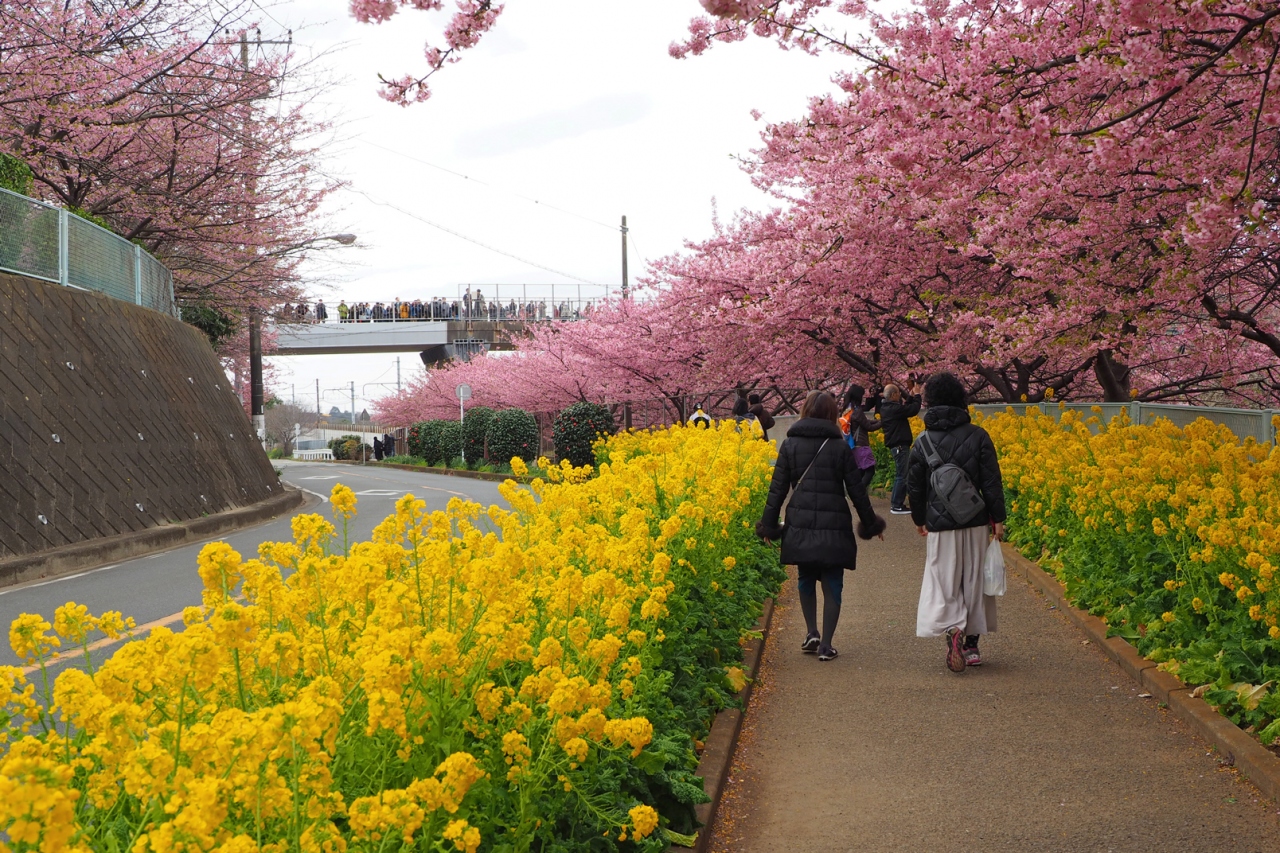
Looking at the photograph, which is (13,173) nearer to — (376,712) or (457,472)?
(376,712)

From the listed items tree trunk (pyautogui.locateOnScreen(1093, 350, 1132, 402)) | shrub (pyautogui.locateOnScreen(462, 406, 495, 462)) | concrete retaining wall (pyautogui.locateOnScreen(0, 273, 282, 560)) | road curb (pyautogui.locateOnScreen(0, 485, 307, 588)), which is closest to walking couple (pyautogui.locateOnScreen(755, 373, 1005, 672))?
road curb (pyautogui.locateOnScreen(0, 485, 307, 588))

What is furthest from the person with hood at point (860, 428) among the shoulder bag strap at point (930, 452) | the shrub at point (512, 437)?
the shrub at point (512, 437)

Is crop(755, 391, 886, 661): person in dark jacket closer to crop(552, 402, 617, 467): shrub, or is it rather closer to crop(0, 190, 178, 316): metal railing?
crop(0, 190, 178, 316): metal railing

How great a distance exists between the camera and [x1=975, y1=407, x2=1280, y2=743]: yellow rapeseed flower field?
5.71 m

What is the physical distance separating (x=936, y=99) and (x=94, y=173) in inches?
641

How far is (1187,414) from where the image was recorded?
1121 centimetres

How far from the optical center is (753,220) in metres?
26.4

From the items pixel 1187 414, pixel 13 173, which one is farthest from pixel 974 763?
pixel 13 173

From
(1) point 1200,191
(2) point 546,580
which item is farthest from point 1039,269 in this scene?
(2) point 546,580

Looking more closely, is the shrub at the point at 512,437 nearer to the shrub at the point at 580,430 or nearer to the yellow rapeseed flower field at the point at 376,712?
the shrub at the point at 580,430

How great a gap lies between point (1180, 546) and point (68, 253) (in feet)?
47.4

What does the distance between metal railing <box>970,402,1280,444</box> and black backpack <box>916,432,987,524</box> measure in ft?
10.3

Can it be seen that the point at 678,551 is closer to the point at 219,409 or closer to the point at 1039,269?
the point at 1039,269

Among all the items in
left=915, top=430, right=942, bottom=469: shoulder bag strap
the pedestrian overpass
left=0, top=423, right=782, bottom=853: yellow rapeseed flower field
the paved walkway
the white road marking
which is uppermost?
the pedestrian overpass
